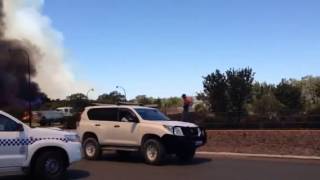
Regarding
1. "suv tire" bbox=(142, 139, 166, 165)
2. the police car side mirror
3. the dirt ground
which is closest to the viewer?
the police car side mirror

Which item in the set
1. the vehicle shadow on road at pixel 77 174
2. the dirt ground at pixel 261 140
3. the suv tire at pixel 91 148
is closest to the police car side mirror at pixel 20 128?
the vehicle shadow on road at pixel 77 174

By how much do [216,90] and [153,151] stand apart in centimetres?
4083

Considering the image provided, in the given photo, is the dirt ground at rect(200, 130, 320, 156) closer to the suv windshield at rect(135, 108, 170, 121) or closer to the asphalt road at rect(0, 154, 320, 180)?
the suv windshield at rect(135, 108, 170, 121)

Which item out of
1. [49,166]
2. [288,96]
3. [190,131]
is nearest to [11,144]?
[49,166]

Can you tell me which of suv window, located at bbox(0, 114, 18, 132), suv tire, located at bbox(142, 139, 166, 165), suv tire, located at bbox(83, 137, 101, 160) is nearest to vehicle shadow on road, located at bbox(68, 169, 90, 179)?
suv window, located at bbox(0, 114, 18, 132)

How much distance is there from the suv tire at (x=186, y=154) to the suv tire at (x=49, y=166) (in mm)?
4820

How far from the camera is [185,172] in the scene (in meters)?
14.9

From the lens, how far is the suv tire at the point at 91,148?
1877 centimetres

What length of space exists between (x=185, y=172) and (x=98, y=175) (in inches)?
85.9

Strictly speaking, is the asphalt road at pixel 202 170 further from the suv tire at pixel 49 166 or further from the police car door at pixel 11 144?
the police car door at pixel 11 144

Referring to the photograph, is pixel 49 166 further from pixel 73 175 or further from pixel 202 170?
pixel 202 170

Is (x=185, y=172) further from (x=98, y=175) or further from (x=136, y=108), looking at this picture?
(x=136, y=108)

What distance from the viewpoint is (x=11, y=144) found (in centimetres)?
1274

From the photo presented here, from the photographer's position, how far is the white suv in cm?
1716
